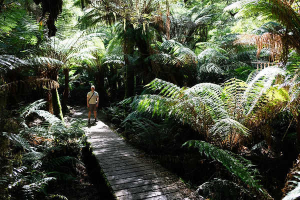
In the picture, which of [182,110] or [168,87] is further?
[168,87]

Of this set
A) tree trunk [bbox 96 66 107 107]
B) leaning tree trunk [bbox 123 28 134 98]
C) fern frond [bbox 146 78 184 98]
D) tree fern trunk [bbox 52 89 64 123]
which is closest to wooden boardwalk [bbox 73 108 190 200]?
fern frond [bbox 146 78 184 98]

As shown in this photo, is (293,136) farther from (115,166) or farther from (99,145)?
(99,145)

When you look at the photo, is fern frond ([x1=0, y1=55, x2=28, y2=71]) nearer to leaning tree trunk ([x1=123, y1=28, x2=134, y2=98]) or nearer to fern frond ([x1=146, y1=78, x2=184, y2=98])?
fern frond ([x1=146, y1=78, x2=184, y2=98])

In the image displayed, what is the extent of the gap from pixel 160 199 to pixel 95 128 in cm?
428

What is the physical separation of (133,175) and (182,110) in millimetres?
1291

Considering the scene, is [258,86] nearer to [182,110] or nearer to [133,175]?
[182,110]

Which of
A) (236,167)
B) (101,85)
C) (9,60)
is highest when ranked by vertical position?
(9,60)

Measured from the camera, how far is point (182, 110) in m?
3.54

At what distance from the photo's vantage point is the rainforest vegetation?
2.59 metres

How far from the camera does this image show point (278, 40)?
3047mm

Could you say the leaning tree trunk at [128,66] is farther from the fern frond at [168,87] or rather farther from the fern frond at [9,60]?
the fern frond at [9,60]

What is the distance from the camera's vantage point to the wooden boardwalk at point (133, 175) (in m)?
2.79

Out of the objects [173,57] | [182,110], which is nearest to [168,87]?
[182,110]

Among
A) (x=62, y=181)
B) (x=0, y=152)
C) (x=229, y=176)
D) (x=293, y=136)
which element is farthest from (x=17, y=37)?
(x=293, y=136)
